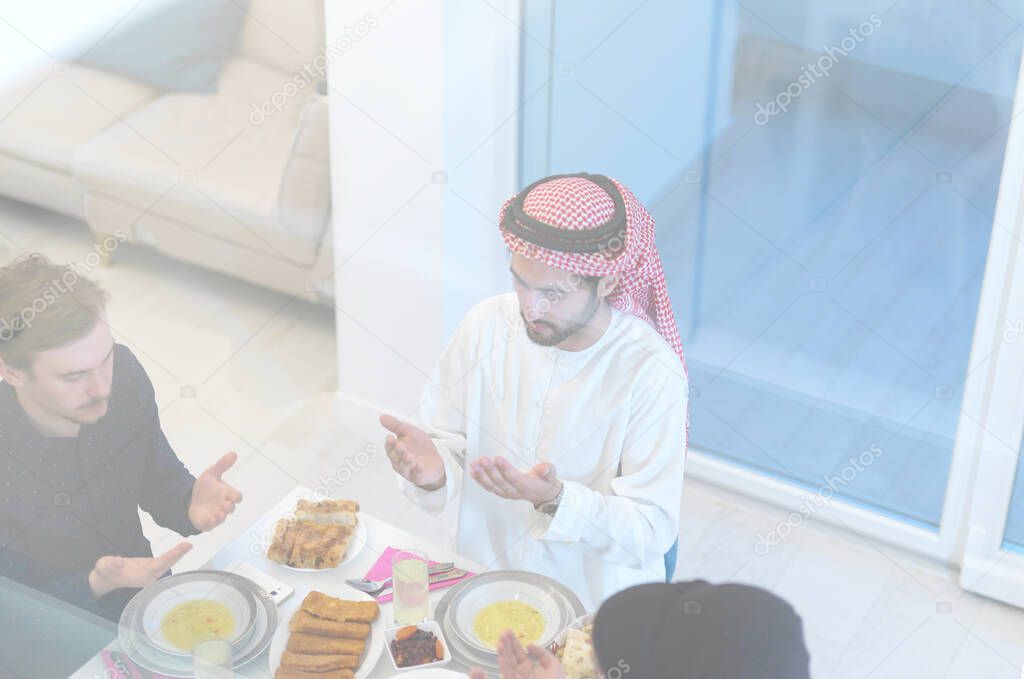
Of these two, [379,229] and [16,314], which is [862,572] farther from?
[16,314]

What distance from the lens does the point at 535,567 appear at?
2355 mm

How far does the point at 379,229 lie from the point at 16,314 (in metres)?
1.28

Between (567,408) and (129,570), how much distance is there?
2.66 feet

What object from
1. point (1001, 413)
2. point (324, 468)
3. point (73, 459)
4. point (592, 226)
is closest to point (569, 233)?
point (592, 226)

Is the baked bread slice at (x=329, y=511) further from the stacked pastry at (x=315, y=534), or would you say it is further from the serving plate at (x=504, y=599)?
the serving plate at (x=504, y=599)

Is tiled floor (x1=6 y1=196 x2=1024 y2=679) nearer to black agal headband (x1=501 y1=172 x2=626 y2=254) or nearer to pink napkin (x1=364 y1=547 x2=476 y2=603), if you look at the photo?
pink napkin (x1=364 y1=547 x2=476 y2=603)

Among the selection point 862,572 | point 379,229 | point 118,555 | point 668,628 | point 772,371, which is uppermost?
point 668,628

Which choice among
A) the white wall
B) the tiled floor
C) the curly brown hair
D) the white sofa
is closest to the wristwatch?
the tiled floor

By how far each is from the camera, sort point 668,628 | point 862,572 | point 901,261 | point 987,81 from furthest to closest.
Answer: point 862,572, point 901,261, point 987,81, point 668,628

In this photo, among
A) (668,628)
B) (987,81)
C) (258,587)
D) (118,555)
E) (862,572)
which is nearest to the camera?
(668,628)

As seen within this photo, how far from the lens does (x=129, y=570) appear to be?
7.02 ft

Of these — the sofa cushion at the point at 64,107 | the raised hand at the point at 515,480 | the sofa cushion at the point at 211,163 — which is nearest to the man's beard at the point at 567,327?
the raised hand at the point at 515,480

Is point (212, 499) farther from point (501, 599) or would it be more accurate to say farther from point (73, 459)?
point (501, 599)

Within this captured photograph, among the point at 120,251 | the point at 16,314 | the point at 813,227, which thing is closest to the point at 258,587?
the point at 16,314
